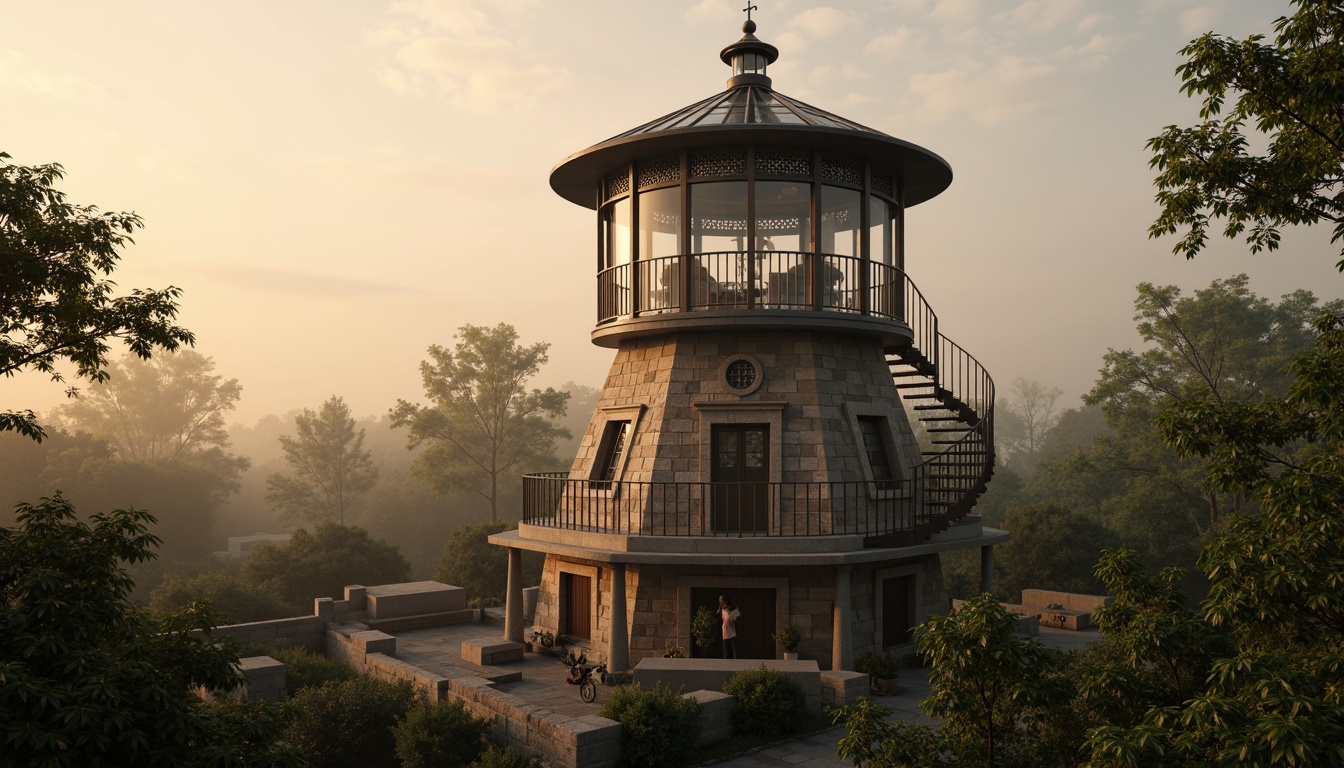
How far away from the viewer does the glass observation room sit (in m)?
16.3

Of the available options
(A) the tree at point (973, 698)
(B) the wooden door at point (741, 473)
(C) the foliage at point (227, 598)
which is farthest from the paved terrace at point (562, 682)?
(C) the foliage at point (227, 598)

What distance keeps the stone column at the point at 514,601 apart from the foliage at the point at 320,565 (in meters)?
13.5

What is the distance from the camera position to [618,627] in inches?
592

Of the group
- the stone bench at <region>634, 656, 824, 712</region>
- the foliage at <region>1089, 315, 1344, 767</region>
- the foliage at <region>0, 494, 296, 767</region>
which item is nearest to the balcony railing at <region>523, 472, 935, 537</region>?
the stone bench at <region>634, 656, 824, 712</region>

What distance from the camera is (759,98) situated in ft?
60.1

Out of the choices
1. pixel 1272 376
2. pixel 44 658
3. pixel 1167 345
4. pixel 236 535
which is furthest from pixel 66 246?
pixel 236 535

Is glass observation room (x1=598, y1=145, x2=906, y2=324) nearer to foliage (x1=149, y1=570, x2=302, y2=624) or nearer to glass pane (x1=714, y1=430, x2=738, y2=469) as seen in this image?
glass pane (x1=714, y1=430, x2=738, y2=469)

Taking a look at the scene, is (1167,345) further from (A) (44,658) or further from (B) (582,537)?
(A) (44,658)

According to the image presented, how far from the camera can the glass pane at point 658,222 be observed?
17.4 metres

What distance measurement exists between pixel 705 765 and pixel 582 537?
5.18 metres

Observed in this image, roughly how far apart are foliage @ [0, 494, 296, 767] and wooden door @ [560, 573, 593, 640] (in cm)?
932

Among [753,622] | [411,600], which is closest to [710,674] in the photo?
[753,622]

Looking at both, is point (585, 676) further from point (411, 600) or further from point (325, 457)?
point (325, 457)

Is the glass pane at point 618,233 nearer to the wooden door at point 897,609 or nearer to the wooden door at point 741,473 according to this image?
the wooden door at point 741,473
